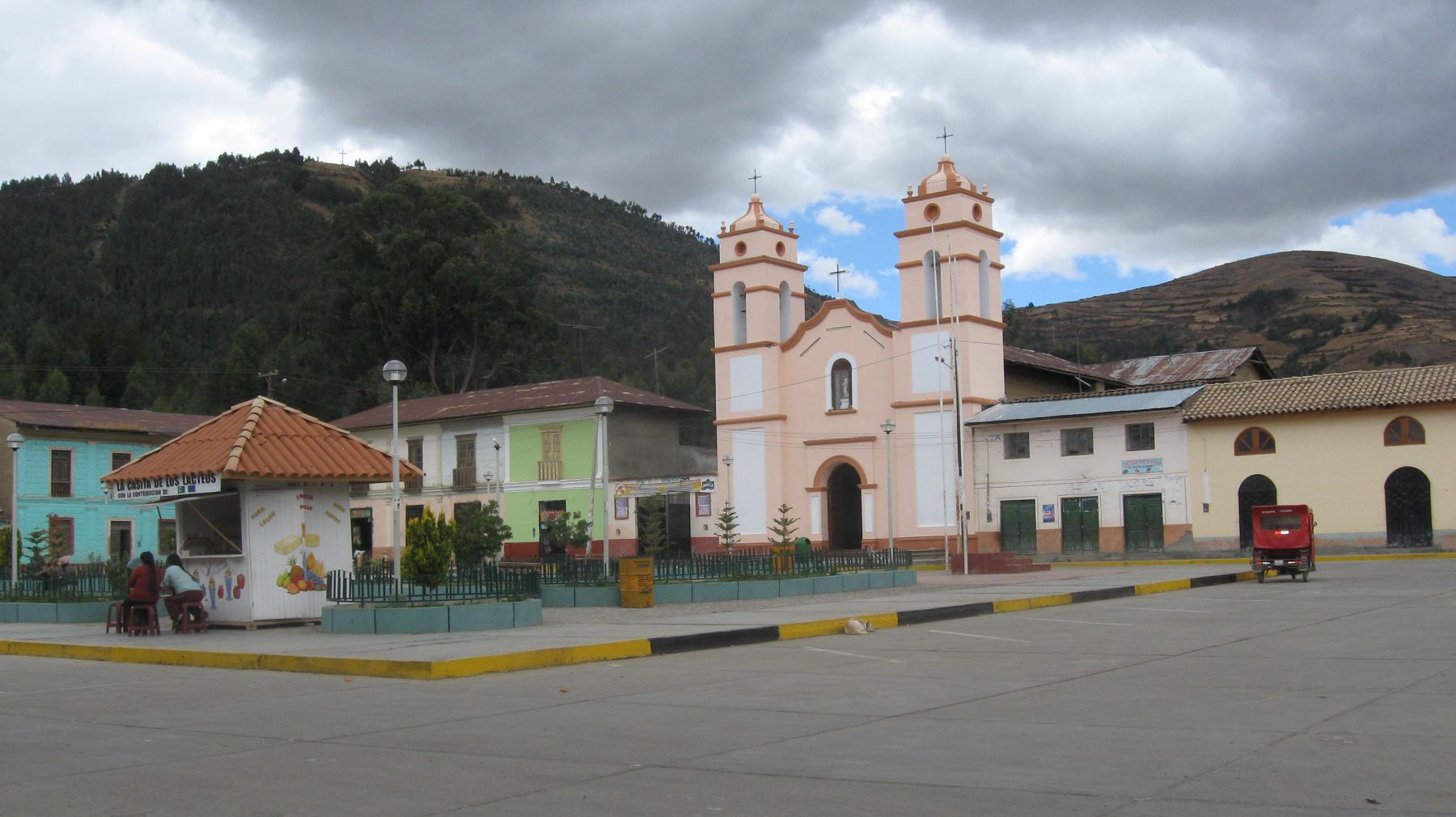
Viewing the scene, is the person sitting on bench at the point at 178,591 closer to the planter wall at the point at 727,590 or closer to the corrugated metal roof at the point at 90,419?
the planter wall at the point at 727,590

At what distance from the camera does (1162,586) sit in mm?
25219

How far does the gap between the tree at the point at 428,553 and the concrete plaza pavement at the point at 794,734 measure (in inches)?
174

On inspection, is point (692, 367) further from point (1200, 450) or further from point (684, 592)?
point (684, 592)

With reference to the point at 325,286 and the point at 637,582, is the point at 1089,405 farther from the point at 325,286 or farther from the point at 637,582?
the point at 325,286

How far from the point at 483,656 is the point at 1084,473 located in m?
33.8

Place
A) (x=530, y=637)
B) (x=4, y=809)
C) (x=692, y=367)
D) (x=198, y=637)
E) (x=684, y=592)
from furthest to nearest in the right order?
(x=692, y=367) < (x=684, y=592) < (x=198, y=637) < (x=530, y=637) < (x=4, y=809)

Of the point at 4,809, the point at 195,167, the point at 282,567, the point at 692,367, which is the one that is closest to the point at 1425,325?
the point at 692,367

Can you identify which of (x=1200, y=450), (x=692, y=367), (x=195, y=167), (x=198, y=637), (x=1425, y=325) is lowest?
(x=198, y=637)

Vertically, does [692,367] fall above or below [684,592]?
above

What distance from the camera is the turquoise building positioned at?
43.9 meters

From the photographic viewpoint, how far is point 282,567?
19.0 meters

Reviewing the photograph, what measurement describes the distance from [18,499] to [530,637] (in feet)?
116

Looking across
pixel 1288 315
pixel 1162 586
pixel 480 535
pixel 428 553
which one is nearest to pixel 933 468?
pixel 480 535

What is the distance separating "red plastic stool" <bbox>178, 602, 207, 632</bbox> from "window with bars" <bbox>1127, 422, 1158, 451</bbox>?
32.3 metres
